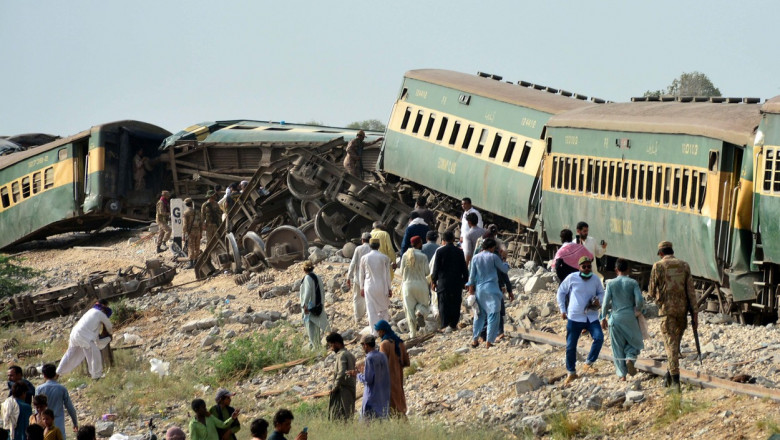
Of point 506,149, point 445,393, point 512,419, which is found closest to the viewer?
point 512,419

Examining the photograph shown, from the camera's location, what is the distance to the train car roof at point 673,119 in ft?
54.4

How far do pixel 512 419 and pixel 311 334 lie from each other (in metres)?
5.03

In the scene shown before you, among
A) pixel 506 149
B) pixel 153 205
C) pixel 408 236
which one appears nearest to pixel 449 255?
pixel 408 236

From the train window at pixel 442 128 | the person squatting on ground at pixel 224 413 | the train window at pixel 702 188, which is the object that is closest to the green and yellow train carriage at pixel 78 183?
the train window at pixel 442 128

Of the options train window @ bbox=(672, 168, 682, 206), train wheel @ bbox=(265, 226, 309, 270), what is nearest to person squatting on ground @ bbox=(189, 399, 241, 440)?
train window @ bbox=(672, 168, 682, 206)

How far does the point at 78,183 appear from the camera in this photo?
32312 mm

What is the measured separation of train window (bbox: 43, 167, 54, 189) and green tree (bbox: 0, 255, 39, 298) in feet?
8.19

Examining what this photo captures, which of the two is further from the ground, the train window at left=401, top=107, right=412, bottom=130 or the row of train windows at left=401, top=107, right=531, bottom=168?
the train window at left=401, top=107, right=412, bottom=130

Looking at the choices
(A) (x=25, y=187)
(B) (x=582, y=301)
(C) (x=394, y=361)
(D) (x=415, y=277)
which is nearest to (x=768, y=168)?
(B) (x=582, y=301)

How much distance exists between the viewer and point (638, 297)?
12836mm

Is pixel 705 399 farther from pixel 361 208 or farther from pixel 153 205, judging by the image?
pixel 153 205

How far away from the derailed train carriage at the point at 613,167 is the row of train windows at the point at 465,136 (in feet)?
0.09

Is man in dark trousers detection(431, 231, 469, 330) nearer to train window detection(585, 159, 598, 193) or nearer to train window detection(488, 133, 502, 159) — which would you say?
train window detection(585, 159, 598, 193)

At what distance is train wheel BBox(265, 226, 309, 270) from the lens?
25156 millimetres
